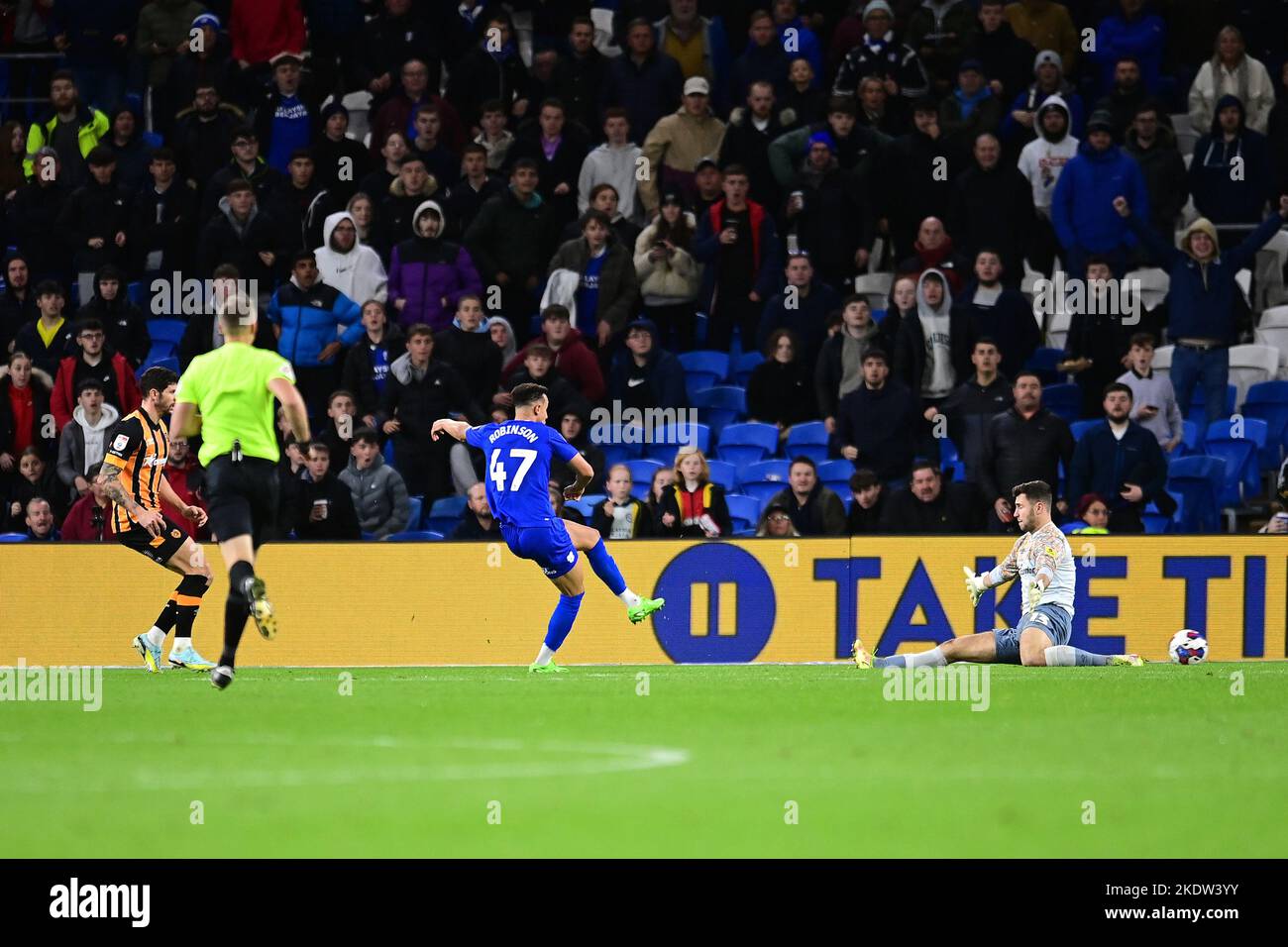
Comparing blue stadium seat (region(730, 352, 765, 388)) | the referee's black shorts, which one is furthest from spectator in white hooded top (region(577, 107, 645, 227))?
the referee's black shorts

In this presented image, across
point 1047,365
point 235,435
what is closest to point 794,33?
point 1047,365

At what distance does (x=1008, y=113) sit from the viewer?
2148cm

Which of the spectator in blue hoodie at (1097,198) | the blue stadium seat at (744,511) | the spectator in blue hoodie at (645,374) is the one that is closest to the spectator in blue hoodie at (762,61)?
the spectator in blue hoodie at (1097,198)

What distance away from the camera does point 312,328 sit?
19766 millimetres

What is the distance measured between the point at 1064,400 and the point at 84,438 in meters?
9.81

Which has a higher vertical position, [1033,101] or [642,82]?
[642,82]

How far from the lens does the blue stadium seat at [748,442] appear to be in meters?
19.7

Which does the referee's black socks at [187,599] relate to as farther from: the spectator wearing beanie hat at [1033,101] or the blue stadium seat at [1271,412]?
the blue stadium seat at [1271,412]

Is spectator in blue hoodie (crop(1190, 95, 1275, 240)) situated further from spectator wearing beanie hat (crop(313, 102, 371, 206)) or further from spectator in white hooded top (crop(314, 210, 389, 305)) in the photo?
spectator wearing beanie hat (crop(313, 102, 371, 206))

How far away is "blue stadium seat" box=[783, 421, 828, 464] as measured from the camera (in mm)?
19734

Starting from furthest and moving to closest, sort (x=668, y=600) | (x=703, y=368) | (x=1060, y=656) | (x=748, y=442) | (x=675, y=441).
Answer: (x=703, y=368), (x=748, y=442), (x=675, y=441), (x=668, y=600), (x=1060, y=656)

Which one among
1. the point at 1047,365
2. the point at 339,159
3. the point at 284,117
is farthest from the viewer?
the point at 284,117

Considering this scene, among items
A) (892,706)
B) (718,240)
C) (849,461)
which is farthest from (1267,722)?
(718,240)

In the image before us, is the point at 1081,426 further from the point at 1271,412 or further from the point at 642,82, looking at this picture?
the point at 642,82
